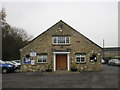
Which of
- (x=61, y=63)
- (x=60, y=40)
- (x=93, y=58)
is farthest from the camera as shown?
(x=60, y=40)

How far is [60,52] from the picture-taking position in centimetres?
2394

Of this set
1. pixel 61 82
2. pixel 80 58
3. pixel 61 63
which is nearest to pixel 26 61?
pixel 61 63

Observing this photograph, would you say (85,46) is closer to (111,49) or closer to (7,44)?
(7,44)

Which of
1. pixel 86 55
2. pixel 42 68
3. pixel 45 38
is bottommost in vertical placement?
pixel 42 68

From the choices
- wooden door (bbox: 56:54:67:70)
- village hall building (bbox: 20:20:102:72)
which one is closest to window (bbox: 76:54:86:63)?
village hall building (bbox: 20:20:102:72)

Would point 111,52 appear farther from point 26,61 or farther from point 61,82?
point 61,82

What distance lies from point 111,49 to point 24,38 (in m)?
30.8

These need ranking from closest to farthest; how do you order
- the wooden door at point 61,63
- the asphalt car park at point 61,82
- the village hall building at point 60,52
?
the asphalt car park at point 61,82 → the village hall building at point 60,52 → the wooden door at point 61,63

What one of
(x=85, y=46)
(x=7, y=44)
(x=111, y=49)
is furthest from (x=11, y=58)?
(x=111, y=49)

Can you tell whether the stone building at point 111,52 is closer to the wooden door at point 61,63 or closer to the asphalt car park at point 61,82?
the wooden door at point 61,63

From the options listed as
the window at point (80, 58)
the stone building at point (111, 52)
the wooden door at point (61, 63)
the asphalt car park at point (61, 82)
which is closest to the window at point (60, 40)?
the wooden door at point (61, 63)

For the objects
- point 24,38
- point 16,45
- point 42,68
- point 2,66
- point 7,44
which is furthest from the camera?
point 24,38

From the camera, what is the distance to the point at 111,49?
214 ft

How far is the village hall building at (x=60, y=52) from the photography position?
2395 centimetres
